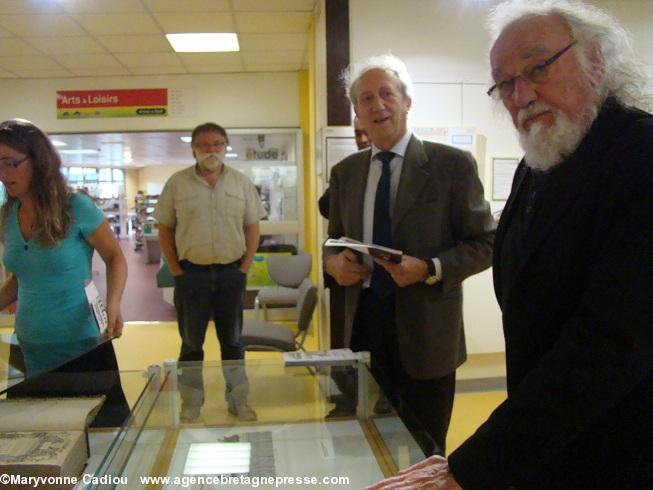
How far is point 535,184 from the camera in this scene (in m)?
0.92

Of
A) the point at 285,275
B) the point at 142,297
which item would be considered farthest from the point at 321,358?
the point at 142,297

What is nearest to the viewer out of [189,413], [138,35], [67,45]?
[189,413]

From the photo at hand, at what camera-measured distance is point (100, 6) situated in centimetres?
373

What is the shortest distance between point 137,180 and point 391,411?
19.4 m

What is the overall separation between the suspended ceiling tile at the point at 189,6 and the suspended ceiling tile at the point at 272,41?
61 centimetres

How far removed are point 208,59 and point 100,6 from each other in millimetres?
1425

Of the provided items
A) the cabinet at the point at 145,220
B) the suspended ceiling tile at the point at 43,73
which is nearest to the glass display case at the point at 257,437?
the suspended ceiling tile at the point at 43,73

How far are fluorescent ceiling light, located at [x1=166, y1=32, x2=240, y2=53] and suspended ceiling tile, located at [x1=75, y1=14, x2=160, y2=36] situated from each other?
25 cm

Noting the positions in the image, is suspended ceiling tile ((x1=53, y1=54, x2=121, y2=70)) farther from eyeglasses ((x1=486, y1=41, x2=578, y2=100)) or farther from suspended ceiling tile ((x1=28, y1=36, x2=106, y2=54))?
eyeglasses ((x1=486, y1=41, x2=578, y2=100))

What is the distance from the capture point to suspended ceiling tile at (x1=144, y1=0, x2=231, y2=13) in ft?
12.1

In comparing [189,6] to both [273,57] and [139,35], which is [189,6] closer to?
[139,35]

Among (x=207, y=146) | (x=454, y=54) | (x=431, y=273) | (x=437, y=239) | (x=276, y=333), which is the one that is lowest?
(x=276, y=333)

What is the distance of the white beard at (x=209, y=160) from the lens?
2875mm

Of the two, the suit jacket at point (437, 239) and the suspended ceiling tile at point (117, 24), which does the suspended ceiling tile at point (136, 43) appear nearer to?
the suspended ceiling tile at point (117, 24)
